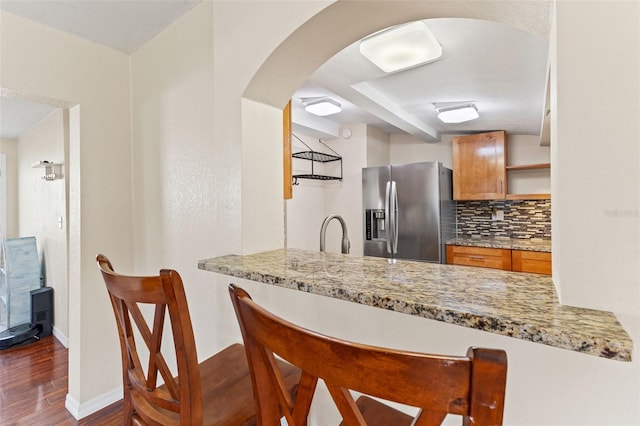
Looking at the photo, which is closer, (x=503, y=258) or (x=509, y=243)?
(x=503, y=258)

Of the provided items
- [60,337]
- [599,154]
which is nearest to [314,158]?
[60,337]

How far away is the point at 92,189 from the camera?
1.95 meters

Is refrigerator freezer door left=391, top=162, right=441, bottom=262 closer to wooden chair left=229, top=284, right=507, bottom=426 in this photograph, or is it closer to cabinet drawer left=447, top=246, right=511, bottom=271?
cabinet drawer left=447, top=246, right=511, bottom=271

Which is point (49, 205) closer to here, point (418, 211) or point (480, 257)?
point (418, 211)

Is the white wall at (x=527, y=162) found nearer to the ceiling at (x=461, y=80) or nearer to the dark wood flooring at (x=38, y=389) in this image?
the ceiling at (x=461, y=80)

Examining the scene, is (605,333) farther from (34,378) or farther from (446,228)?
(34,378)

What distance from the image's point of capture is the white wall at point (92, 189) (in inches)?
72.9

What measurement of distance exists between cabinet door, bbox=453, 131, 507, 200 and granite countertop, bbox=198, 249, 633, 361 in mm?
2809

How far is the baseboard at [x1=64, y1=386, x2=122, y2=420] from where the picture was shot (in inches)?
75.2

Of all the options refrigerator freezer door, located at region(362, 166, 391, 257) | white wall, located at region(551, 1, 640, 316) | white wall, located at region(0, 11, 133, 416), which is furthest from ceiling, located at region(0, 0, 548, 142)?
white wall, located at region(551, 1, 640, 316)

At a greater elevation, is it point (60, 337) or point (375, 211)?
point (375, 211)

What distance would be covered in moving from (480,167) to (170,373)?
142 inches

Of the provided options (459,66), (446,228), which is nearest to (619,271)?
(459,66)

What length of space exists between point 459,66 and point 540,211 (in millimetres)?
2264
